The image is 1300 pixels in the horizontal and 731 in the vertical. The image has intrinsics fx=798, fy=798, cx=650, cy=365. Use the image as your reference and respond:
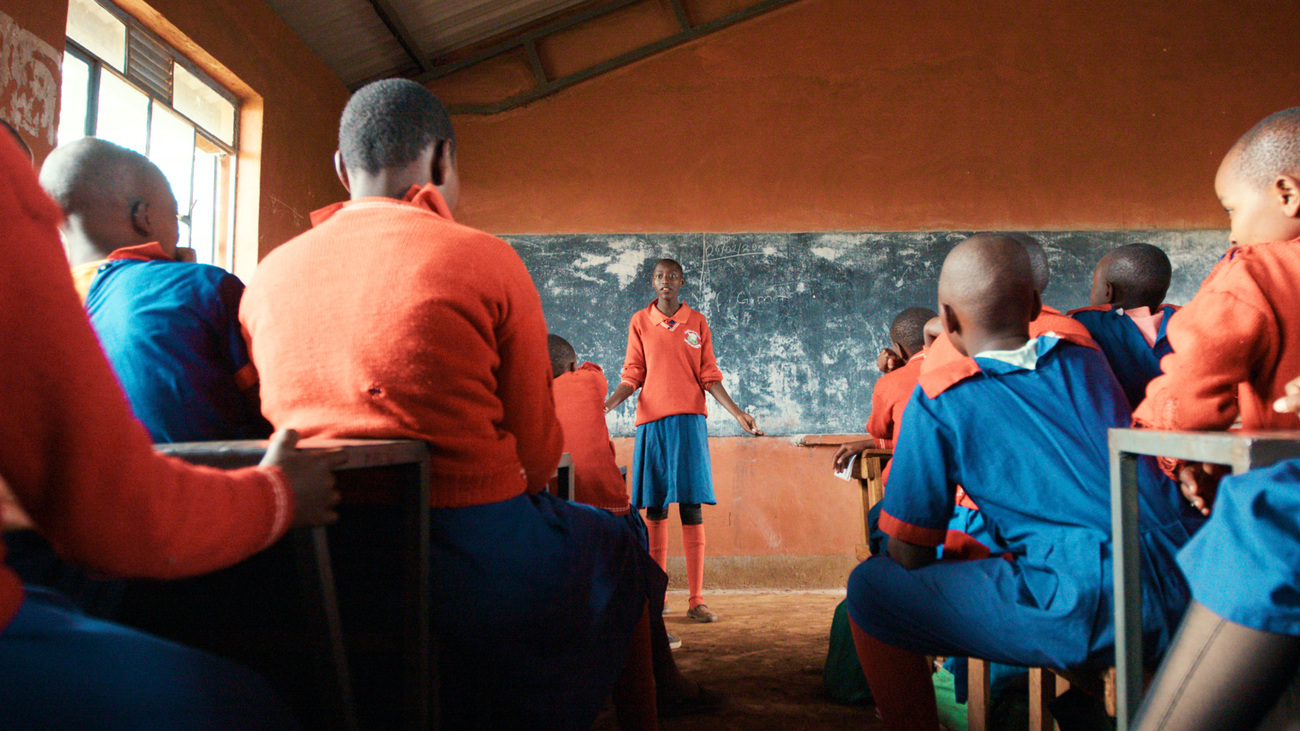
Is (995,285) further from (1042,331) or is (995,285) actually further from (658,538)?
(658,538)

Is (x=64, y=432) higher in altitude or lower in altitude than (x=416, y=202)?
lower

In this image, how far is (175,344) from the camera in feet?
3.93

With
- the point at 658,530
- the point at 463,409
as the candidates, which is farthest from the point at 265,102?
the point at 463,409

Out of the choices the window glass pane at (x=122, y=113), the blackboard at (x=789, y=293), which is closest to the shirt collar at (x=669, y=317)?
the blackboard at (x=789, y=293)

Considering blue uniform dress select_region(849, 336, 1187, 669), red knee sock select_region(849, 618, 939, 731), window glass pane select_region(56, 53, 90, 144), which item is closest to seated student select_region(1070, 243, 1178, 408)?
blue uniform dress select_region(849, 336, 1187, 669)

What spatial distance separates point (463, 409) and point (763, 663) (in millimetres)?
1955

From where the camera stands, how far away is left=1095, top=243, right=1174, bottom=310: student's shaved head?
236cm

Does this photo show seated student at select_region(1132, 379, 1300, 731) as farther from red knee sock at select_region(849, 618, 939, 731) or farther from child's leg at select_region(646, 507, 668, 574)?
child's leg at select_region(646, 507, 668, 574)

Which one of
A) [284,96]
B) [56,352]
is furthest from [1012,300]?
[284,96]

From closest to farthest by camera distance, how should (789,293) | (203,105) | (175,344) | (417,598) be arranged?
(417,598) < (175,344) < (203,105) < (789,293)

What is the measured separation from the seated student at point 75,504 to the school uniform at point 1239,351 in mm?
1216

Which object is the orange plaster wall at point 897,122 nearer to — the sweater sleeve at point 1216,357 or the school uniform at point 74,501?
the sweater sleeve at point 1216,357

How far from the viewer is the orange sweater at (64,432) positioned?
1.57ft

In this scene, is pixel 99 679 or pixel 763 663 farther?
pixel 763 663
